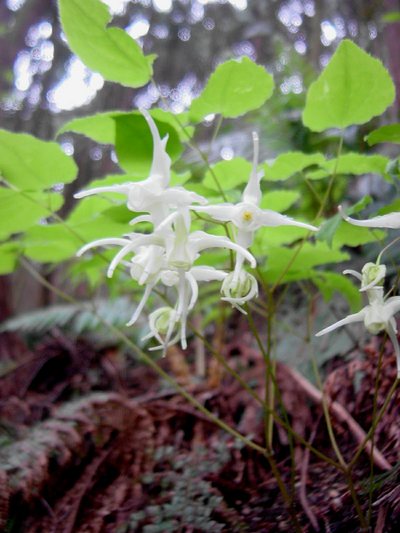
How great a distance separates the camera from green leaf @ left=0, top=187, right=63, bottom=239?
2.96ft

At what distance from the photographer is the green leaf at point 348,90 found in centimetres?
70

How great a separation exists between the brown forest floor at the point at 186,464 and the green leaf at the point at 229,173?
1.48ft

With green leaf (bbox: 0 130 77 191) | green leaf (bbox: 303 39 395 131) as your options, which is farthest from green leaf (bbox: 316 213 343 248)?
green leaf (bbox: 0 130 77 191)

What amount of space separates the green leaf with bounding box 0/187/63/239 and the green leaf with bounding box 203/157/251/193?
324 mm

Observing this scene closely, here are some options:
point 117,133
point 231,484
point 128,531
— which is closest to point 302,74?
point 117,133

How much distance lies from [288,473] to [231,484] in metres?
0.12

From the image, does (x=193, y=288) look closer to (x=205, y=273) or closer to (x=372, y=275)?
(x=205, y=273)

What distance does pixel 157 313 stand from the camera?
0.69 m

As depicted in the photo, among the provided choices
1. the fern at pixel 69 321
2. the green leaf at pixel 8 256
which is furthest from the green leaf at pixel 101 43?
the fern at pixel 69 321

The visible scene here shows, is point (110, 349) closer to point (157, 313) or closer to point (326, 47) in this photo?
point (157, 313)

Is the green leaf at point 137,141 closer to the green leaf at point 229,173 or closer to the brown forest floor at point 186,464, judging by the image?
the green leaf at point 229,173

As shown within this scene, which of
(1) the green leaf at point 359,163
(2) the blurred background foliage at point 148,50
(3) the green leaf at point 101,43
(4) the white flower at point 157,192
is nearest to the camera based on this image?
(4) the white flower at point 157,192

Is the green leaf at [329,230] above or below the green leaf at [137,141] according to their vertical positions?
below

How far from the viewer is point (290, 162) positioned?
0.83 m
